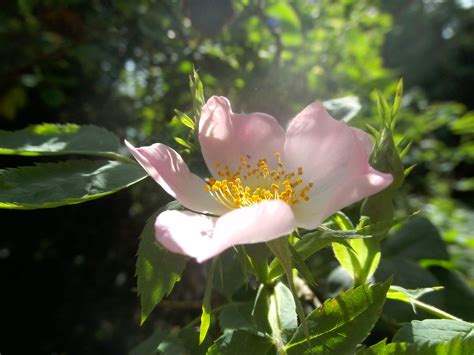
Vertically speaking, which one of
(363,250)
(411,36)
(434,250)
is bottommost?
(411,36)

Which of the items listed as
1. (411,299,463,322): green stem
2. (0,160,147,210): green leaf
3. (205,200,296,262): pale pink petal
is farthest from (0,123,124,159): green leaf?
(411,299,463,322): green stem

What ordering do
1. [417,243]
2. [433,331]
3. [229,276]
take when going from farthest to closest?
[417,243] → [229,276] → [433,331]

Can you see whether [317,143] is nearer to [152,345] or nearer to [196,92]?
[196,92]

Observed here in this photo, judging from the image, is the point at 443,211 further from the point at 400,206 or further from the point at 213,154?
the point at 213,154

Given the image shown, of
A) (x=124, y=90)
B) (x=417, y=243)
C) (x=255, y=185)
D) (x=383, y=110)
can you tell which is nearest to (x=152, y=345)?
(x=255, y=185)

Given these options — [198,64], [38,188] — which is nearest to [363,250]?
[38,188]

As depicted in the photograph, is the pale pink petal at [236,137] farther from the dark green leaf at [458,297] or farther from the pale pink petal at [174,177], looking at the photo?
the dark green leaf at [458,297]
